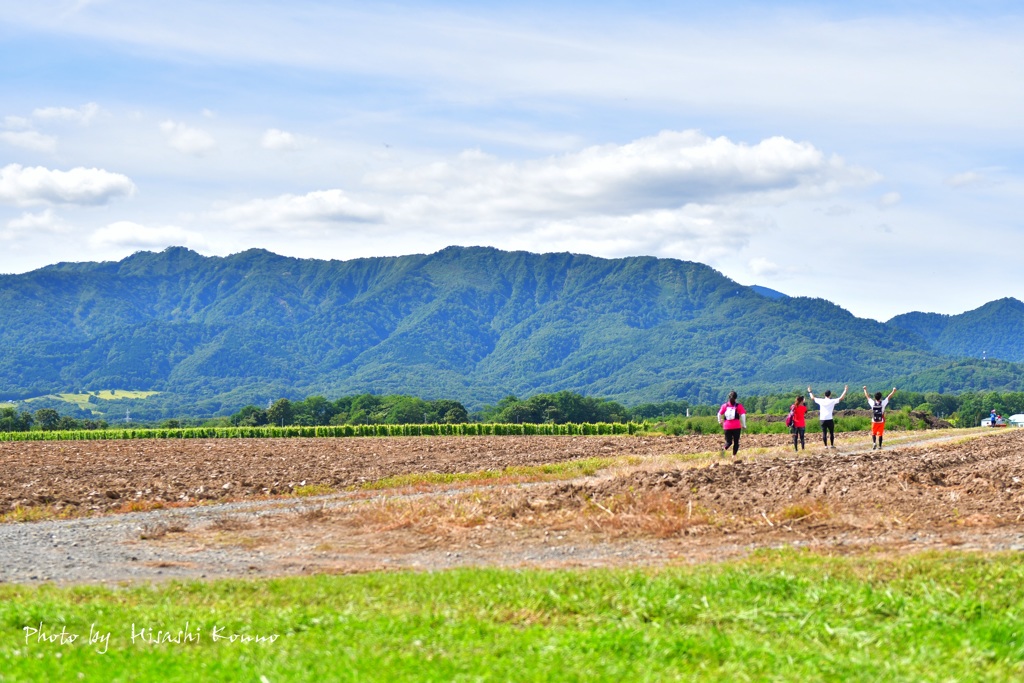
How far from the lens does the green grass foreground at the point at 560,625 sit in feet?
31.6

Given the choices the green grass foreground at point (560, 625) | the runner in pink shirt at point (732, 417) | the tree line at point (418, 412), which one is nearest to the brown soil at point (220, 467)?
the runner in pink shirt at point (732, 417)

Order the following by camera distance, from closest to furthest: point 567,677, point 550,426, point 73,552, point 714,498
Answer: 1. point 567,677
2. point 73,552
3. point 714,498
4. point 550,426

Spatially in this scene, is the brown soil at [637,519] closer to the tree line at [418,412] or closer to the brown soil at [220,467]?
the brown soil at [220,467]

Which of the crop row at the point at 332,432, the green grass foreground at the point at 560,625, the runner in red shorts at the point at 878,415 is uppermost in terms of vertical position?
the runner in red shorts at the point at 878,415

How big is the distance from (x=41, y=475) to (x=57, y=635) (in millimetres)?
28617

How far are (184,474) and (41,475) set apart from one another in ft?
16.3

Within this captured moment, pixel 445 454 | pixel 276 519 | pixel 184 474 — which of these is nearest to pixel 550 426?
pixel 445 454

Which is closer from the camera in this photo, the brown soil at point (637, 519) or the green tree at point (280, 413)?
the brown soil at point (637, 519)

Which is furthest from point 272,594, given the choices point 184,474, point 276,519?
point 184,474

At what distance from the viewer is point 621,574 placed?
13.4m

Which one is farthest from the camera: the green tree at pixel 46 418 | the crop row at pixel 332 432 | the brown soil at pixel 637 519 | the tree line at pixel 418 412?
the tree line at pixel 418 412

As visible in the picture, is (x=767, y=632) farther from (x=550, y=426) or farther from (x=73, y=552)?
(x=550, y=426)

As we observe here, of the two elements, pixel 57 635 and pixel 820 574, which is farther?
pixel 820 574

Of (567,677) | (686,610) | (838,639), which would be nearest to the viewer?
(567,677)
